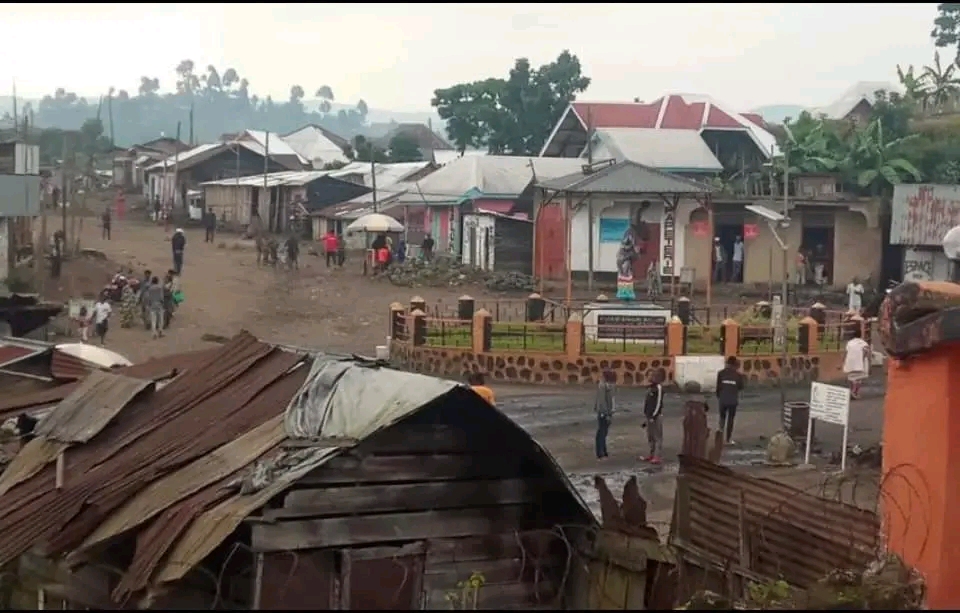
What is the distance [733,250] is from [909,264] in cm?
508

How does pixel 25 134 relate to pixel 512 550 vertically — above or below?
above

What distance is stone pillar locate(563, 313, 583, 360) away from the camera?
77.0ft

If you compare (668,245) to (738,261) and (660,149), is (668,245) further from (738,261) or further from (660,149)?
(660,149)

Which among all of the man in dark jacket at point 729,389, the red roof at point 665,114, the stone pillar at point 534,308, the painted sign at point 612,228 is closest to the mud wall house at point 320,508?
the man in dark jacket at point 729,389

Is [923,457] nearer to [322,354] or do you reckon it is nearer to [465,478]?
[465,478]

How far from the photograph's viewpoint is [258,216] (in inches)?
1908

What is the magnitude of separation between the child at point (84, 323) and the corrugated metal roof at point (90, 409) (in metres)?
16.0

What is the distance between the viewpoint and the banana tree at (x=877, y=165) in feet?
121

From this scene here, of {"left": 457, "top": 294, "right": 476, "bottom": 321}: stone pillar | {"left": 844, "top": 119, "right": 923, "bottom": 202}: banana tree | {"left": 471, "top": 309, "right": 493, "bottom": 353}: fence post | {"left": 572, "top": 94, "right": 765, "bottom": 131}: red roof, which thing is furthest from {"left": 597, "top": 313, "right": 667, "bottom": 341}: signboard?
{"left": 572, "top": 94, "right": 765, "bottom": 131}: red roof

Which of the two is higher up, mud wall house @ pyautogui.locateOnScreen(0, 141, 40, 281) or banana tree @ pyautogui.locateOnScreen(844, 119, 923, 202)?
banana tree @ pyautogui.locateOnScreen(844, 119, 923, 202)

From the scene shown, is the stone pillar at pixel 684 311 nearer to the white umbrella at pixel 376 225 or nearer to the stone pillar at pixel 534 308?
the stone pillar at pixel 534 308

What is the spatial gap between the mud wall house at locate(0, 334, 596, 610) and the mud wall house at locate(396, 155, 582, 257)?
30107 mm

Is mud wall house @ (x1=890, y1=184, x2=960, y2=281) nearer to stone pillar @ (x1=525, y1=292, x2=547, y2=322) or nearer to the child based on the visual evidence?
stone pillar @ (x1=525, y1=292, x2=547, y2=322)

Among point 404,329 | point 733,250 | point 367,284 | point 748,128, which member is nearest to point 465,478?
point 404,329
